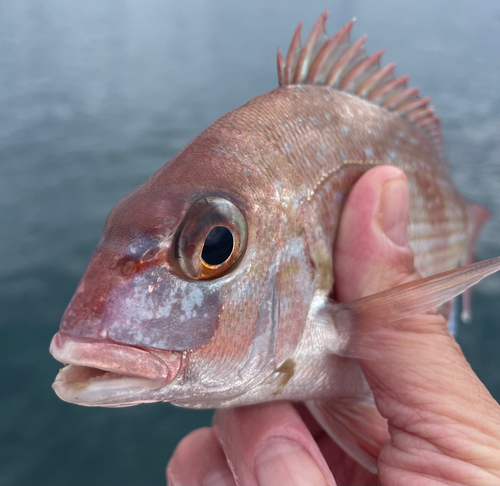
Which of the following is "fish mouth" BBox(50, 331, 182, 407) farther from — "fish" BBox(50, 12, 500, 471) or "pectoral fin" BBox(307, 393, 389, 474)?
"pectoral fin" BBox(307, 393, 389, 474)

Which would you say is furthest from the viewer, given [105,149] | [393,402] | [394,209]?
[105,149]

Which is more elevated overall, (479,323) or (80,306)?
(80,306)

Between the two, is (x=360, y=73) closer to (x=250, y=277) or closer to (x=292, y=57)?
(x=292, y=57)

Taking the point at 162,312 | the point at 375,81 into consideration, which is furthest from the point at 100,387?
the point at 375,81

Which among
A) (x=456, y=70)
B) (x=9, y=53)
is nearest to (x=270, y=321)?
(x=456, y=70)

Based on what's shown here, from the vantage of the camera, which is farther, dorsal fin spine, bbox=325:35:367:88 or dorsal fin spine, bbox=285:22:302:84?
dorsal fin spine, bbox=325:35:367:88

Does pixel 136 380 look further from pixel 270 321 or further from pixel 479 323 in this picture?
pixel 479 323

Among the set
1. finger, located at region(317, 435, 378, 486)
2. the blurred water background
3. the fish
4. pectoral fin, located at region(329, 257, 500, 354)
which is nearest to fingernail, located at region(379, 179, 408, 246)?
the fish

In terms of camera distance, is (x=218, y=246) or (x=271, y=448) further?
(x=271, y=448)
